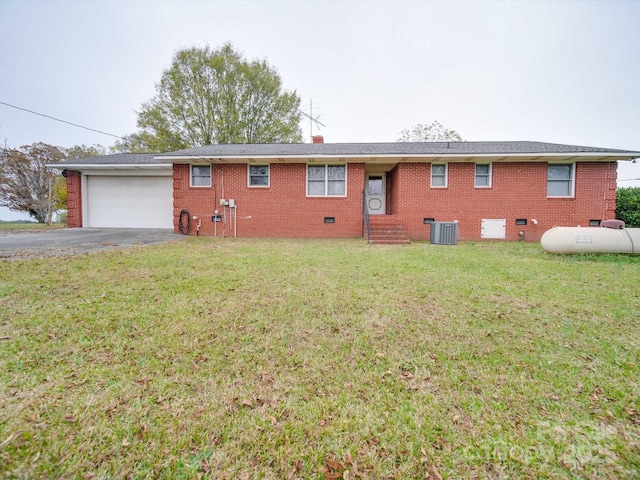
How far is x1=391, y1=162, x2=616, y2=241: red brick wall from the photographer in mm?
10375

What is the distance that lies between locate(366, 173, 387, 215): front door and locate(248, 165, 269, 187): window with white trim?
4.99m

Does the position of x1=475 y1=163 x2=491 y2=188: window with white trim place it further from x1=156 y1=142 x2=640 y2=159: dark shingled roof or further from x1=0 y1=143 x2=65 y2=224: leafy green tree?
x1=0 y1=143 x2=65 y2=224: leafy green tree

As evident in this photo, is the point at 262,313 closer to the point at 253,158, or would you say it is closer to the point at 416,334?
the point at 416,334

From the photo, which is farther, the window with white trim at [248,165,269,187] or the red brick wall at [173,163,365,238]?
the window with white trim at [248,165,269,187]

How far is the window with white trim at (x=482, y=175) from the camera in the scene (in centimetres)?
1076

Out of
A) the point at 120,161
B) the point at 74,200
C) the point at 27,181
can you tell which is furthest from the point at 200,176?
the point at 27,181

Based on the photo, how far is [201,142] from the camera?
888 inches

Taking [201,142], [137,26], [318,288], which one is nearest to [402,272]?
[318,288]

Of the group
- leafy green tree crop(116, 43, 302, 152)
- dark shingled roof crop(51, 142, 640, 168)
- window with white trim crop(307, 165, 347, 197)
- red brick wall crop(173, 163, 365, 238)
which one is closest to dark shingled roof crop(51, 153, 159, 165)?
dark shingled roof crop(51, 142, 640, 168)

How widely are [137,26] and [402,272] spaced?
18774 millimetres

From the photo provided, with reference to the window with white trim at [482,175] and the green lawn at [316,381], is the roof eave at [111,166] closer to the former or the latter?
the green lawn at [316,381]

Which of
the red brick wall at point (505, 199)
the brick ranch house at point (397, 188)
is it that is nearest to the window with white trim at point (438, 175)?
the brick ranch house at point (397, 188)

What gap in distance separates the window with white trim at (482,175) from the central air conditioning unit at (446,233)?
284 centimetres

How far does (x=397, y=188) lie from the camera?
11047mm
